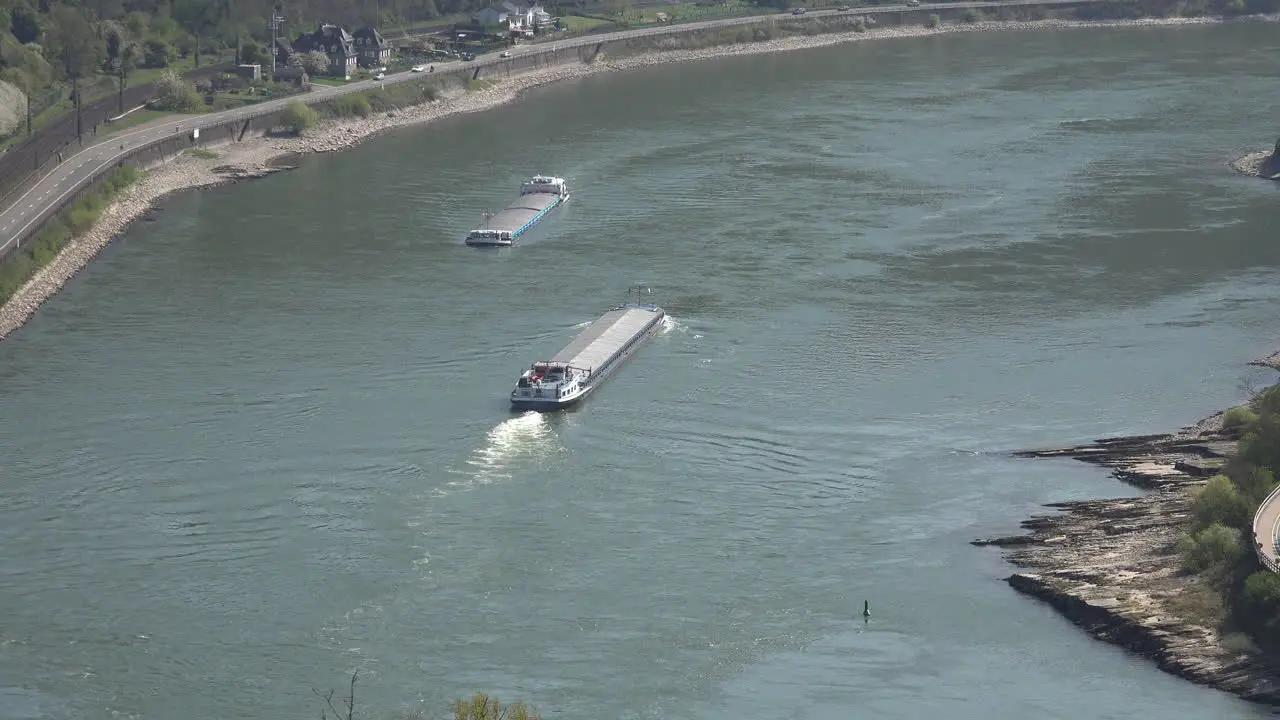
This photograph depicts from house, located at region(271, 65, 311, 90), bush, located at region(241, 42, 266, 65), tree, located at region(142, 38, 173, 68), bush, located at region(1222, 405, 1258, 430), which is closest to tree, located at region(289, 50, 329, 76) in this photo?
bush, located at region(241, 42, 266, 65)

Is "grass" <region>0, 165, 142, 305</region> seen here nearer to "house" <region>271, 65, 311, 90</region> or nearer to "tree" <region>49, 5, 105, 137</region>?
"house" <region>271, 65, 311, 90</region>

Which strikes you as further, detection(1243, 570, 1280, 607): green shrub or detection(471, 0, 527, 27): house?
detection(471, 0, 527, 27): house

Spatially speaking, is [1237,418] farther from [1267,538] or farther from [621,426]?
[621,426]

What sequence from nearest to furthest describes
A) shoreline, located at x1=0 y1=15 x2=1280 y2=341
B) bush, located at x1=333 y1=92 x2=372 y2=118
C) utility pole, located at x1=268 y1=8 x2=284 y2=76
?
shoreline, located at x1=0 y1=15 x2=1280 y2=341
bush, located at x1=333 y1=92 x2=372 y2=118
utility pole, located at x1=268 y1=8 x2=284 y2=76

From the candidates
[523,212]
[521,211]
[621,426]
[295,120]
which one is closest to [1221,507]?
[621,426]

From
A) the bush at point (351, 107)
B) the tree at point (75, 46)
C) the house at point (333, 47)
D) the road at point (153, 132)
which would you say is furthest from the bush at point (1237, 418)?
the tree at point (75, 46)

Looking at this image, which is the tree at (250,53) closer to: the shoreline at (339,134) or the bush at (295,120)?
the shoreline at (339,134)

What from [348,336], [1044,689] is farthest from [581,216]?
[1044,689]
